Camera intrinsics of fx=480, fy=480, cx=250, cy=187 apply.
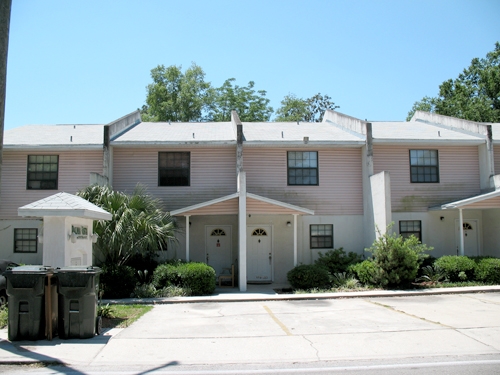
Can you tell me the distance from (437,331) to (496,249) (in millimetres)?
11478

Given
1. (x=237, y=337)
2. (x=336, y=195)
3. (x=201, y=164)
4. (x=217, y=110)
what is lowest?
(x=237, y=337)

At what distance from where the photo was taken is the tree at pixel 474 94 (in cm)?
3425

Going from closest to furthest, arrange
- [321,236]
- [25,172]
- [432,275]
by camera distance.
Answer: [432,275], [25,172], [321,236]

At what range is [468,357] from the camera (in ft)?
24.4

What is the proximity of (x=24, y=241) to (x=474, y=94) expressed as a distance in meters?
34.7

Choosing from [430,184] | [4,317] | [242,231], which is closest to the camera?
[4,317]

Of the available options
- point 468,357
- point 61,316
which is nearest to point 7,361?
point 61,316

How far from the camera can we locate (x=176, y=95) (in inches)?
1565

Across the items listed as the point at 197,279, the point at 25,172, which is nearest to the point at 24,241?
the point at 25,172

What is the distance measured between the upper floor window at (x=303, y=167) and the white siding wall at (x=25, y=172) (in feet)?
24.4

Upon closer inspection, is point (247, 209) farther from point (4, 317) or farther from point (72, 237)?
point (4, 317)

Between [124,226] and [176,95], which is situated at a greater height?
[176,95]

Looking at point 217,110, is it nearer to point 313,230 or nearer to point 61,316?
point 313,230

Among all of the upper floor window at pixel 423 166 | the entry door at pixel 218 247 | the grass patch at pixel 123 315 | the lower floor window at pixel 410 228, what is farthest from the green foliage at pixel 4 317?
the upper floor window at pixel 423 166
